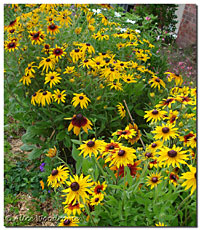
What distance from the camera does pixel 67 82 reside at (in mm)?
1938

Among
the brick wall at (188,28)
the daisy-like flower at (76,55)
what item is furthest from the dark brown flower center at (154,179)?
the brick wall at (188,28)

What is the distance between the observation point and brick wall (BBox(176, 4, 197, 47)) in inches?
189

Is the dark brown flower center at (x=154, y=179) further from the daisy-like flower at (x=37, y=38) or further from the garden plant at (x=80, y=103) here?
the daisy-like flower at (x=37, y=38)

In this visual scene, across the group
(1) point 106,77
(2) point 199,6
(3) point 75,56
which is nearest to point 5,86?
(3) point 75,56

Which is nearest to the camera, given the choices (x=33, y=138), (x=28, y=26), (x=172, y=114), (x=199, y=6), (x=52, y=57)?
(x=172, y=114)

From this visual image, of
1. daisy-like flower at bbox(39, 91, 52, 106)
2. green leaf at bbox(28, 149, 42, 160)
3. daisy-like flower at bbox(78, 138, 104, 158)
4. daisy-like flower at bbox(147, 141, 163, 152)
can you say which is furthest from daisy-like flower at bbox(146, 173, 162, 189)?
green leaf at bbox(28, 149, 42, 160)

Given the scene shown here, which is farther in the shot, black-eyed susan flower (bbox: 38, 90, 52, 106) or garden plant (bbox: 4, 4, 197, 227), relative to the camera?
black-eyed susan flower (bbox: 38, 90, 52, 106)

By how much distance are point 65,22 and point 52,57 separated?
48 centimetres

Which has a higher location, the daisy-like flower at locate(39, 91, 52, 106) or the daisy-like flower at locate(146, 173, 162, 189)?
the daisy-like flower at locate(146, 173, 162, 189)

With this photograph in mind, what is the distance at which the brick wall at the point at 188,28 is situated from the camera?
189 inches

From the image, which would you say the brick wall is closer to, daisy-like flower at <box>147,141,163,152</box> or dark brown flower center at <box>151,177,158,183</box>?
daisy-like flower at <box>147,141,163,152</box>

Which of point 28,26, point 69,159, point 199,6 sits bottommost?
point 69,159

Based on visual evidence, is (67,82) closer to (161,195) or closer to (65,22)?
(65,22)

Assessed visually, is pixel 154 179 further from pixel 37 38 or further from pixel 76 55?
pixel 37 38
